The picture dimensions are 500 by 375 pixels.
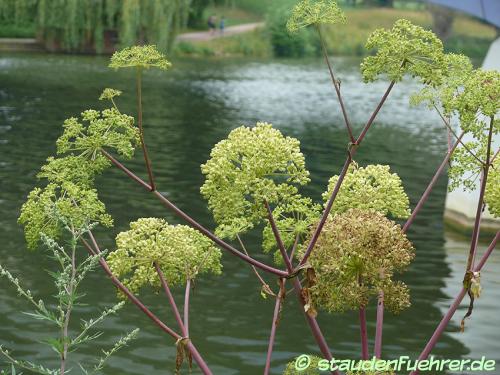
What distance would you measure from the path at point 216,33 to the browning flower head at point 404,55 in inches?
2229

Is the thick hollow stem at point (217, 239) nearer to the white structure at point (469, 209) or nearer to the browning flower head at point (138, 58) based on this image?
the browning flower head at point (138, 58)

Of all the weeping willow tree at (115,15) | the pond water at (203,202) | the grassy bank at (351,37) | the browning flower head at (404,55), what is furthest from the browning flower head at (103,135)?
the grassy bank at (351,37)

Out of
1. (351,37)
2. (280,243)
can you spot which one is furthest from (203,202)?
(351,37)

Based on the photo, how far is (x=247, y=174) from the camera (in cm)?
367

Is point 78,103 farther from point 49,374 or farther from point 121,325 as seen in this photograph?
point 49,374

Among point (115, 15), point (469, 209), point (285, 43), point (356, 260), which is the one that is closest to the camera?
point (356, 260)


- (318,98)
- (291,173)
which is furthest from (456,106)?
(318,98)

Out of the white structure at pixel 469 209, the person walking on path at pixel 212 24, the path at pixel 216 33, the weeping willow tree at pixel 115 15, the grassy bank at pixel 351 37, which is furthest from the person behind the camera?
the person walking on path at pixel 212 24

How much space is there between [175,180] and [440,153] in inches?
330

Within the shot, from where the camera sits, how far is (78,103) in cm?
3006

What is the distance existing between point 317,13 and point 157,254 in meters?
1.08

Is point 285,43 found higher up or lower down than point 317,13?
lower down

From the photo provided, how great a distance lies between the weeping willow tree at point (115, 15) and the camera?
127 feet

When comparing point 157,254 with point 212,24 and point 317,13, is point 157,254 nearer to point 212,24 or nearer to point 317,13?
point 317,13
